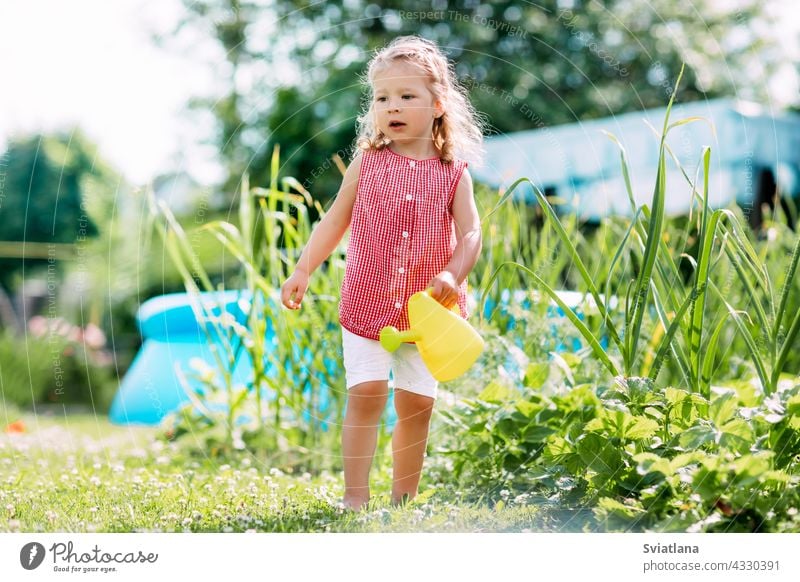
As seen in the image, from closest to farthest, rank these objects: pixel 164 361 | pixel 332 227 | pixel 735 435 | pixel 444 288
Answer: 1. pixel 735 435
2. pixel 444 288
3. pixel 332 227
4. pixel 164 361

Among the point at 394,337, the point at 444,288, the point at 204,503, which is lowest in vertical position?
the point at 204,503

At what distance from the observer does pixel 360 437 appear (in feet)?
6.60

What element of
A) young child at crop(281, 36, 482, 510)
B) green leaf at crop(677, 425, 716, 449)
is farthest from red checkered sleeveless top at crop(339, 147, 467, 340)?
green leaf at crop(677, 425, 716, 449)

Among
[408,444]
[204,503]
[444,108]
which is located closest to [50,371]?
[204,503]

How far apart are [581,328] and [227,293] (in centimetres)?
171

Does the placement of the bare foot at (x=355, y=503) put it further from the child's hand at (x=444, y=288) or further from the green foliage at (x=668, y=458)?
the child's hand at (x=444, y=288)

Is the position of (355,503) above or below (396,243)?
below

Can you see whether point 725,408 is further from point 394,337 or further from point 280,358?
point 280,358

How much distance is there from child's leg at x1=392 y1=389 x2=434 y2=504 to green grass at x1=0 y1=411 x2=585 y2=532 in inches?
2.1

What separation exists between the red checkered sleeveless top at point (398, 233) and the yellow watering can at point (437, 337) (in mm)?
129

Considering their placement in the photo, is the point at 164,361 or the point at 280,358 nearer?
the point at 280,358

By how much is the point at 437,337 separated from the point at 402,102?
569 mm

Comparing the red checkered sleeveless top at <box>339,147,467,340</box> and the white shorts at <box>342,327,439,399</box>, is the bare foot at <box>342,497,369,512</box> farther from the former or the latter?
the red checkered sleeveless top at <box>339,147,467,340</box>
